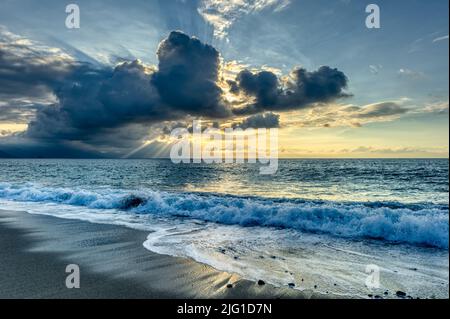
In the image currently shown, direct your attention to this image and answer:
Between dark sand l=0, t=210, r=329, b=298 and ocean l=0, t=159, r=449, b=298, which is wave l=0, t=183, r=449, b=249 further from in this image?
dark sand l=0, t=210, r=329, b=298

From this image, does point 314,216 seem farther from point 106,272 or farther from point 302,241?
point 106,272

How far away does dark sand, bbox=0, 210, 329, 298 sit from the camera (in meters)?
7.01

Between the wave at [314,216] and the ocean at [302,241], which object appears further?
the wave at [314,216]

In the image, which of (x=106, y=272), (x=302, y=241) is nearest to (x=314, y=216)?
(x=302, y=241)

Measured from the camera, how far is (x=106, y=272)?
27.6ft

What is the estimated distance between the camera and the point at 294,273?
8.30 m

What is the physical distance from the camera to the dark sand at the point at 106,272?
7.01m

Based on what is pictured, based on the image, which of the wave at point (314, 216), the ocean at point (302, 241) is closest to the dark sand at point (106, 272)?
the ocean at point (302, 241)

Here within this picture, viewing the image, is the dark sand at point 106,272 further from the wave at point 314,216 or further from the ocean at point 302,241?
the wave at point 314,216

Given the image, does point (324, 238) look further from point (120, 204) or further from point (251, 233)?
point (120, 204)
